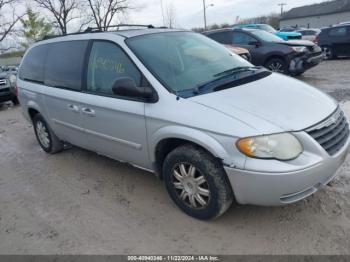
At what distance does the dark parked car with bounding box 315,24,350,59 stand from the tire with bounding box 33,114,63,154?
44.0 feet

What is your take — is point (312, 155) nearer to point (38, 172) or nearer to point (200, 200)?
point (200, 200)

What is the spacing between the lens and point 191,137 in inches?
114

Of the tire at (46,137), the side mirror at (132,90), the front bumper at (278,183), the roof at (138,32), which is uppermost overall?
the roof at (138,32)

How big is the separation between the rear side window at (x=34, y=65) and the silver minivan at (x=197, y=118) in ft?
1.71

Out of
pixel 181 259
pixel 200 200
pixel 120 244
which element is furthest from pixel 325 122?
pixel 120 244

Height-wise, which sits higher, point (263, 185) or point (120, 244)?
point (263, 185)

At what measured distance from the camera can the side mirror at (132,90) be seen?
318 centimetres

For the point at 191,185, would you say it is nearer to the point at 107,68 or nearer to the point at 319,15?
the point at 107,68

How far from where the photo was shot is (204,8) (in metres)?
47.5

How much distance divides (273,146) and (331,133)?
2.13 ft

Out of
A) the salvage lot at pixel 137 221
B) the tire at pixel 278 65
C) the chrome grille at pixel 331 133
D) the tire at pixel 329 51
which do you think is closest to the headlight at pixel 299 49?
the tire at pixel 278 65

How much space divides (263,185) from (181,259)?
0.91 m

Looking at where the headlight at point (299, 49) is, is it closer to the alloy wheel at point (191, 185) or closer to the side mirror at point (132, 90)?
the side mirror at point (132, 90)

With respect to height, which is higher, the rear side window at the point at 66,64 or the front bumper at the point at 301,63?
the rear side window at the point at 66,64
